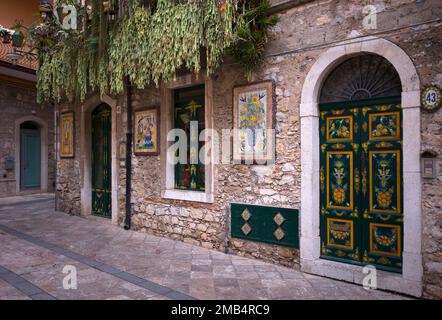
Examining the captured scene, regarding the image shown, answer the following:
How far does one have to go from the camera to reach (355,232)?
4.40m

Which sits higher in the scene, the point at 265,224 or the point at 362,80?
the point at 362,80

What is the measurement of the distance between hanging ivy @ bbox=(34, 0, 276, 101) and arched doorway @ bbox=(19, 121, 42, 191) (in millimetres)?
6206

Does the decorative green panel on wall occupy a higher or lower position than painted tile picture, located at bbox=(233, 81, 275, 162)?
lower

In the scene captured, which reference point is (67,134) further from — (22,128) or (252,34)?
(252,34)

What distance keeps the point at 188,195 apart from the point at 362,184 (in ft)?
9.65

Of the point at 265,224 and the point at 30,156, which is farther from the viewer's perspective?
the point at 30,156

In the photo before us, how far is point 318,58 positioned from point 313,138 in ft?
3.41

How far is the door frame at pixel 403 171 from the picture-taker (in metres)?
3.79

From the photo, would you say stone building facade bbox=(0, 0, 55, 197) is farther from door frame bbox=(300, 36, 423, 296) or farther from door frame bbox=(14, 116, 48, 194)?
door frame bbox=(300, 36, 423, 296)

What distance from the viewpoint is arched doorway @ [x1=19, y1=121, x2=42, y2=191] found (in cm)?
1307

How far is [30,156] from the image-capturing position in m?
13.3

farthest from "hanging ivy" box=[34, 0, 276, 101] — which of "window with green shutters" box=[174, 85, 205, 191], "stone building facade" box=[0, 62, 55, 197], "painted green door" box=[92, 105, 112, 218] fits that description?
"stone building facade" box=[0, 62, 55, 197]

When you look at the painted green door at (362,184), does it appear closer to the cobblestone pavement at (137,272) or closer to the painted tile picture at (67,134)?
the cobblestone pavement at (137,272)

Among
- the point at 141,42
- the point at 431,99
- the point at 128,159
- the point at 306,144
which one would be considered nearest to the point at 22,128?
the point at 128,159
